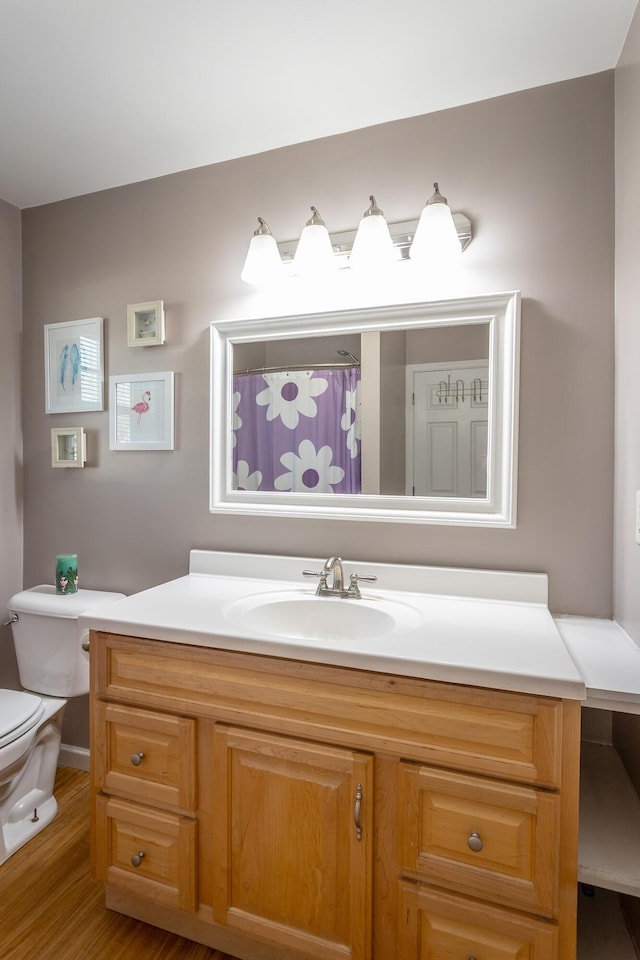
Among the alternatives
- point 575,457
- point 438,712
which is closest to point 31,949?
point 438,712

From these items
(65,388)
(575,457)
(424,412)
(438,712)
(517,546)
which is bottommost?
(438,712)

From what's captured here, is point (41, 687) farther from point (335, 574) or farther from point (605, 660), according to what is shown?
point (605, 660)

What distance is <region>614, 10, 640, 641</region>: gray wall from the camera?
1.23 m

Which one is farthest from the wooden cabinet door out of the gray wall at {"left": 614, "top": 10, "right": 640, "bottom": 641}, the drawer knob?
the gray wall at {"left": 614, "top": 10, "right": 640, "bottom": 641}

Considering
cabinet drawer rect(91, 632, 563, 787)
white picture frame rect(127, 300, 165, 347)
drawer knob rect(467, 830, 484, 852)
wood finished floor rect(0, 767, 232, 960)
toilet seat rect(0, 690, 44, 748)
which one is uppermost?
white picture frame rect(127, 300, 165, 347)

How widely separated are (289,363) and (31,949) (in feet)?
5.83

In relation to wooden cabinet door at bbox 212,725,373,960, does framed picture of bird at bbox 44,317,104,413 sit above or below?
above

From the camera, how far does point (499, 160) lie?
1.50 meters

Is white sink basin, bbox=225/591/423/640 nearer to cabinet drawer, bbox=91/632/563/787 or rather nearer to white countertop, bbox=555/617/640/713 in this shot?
cabinet drawer, bbox=91/632/563/787

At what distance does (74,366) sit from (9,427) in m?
0.39

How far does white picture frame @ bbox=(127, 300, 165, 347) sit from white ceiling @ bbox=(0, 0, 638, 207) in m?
0.51

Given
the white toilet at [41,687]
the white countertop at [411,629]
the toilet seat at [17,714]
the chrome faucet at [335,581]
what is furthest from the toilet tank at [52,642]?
the chrome faucet at [335,581]

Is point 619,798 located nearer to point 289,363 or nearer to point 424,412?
point 424,412

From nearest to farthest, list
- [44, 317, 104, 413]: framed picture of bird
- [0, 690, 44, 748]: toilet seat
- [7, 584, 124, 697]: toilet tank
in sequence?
[0, 690, 44, 748]: toilet seat
[7, 584, 124, 697]: toilet tank
[44, 317, 104, 413]: framed picture of bird
